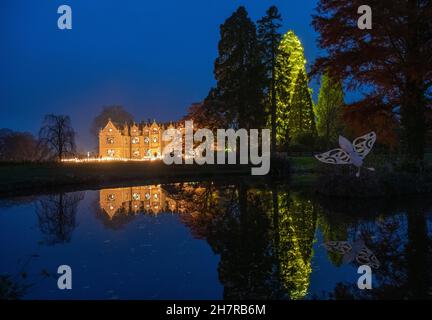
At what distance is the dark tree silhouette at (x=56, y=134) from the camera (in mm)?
37969

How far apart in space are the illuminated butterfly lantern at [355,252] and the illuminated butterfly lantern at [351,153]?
8684 mm

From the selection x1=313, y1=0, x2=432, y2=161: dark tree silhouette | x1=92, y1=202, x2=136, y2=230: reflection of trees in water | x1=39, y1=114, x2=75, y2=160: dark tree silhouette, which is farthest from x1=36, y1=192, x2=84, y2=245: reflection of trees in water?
x1=39, y1=114, x2=75, y2=160: dark tree silhouette

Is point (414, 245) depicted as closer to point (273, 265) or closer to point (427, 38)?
point (273, 265)

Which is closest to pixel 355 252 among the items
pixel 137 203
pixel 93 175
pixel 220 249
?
pixel 220 249

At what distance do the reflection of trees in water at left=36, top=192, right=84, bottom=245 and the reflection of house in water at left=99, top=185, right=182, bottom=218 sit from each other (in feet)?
4.45

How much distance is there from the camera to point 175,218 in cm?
1315

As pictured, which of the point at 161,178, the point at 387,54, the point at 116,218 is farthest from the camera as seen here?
the point at 161,178

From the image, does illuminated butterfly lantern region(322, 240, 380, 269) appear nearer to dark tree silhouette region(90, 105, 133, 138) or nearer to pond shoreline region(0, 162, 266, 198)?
pond shoreline region(0, 162, 266, 198)

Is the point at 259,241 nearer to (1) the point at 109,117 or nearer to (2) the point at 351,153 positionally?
(2) the point at 351,153

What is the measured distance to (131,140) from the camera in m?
89.6

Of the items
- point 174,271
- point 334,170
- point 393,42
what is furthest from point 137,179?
point 174,271

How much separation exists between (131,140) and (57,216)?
77.8m

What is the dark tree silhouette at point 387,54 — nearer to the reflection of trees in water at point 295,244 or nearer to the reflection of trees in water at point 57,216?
the reflection of trees in water at point 295,244

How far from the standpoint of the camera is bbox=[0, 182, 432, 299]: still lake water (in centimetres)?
632
